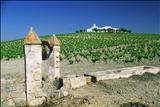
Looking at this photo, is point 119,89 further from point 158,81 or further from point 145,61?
point 145,61

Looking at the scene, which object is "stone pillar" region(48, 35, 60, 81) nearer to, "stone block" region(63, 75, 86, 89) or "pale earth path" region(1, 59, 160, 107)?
"pale earth path" region(1, 59, 160, 107)

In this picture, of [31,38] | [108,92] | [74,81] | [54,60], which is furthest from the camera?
[74,81]

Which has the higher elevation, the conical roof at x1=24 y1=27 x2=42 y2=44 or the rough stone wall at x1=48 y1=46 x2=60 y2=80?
the conical roof at x1=24 y1=27 x2=42 y2=44

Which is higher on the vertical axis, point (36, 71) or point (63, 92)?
point (36, 71)

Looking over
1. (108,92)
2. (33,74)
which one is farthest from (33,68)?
(108,92)

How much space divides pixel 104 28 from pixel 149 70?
234ft

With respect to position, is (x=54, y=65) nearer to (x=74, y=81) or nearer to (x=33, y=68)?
(x=74, y=81)

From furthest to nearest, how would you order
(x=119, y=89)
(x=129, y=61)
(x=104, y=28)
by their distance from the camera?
(x=104, y=28)
(x=129, y=61)
(x=119, y=89)

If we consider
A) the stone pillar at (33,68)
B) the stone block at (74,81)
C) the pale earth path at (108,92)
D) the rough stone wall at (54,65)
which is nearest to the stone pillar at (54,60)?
the rough stone wall at (54,65)

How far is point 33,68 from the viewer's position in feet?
40.8

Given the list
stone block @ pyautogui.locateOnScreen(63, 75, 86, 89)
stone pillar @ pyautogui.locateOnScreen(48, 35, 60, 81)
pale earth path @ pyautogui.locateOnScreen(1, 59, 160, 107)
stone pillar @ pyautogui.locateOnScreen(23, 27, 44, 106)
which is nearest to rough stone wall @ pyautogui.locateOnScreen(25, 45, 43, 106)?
stone pillar @ pyautogui.locateOnScreen(23, 27, 44, 106)

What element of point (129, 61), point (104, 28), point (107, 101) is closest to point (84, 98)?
point (107, 101)

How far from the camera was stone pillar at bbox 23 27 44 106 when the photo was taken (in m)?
12.3

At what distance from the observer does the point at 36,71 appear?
12555 millimetres
